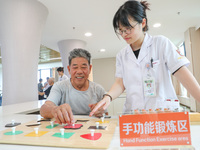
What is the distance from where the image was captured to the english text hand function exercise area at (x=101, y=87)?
506 mm

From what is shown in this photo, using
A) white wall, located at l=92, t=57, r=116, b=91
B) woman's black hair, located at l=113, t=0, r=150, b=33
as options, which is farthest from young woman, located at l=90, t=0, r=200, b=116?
white wall, located at l=92, t=57, r=116, b=91

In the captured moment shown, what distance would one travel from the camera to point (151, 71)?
119 centimetres

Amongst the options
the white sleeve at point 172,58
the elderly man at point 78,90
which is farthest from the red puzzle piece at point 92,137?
the elderly man at point 78,90

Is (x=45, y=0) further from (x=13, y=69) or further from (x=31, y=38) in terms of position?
(x=13, y=69)

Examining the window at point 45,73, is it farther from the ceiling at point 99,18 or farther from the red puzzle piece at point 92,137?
the red puzzle piece at point 92,137

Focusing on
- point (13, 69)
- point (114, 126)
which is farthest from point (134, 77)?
point (13, 69)

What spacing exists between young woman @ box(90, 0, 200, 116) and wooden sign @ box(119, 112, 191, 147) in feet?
1.42

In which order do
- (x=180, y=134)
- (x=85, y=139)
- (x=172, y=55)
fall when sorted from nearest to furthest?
(x=180, y=134) < (x=85, y=139) < (x=172, y=55)

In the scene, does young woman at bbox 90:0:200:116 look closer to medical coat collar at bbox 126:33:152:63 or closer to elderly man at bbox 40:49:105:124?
medical coat collar at bbox 126:33:152:63

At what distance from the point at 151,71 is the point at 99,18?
351 centimetres

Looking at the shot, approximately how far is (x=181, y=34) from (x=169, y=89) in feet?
18.9

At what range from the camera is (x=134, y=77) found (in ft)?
4.08

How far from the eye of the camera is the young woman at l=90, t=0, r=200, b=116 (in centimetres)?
103

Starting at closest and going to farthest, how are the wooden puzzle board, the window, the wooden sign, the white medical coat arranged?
the wooden sign, the wooden puzzle board, the white medical coat, the window
